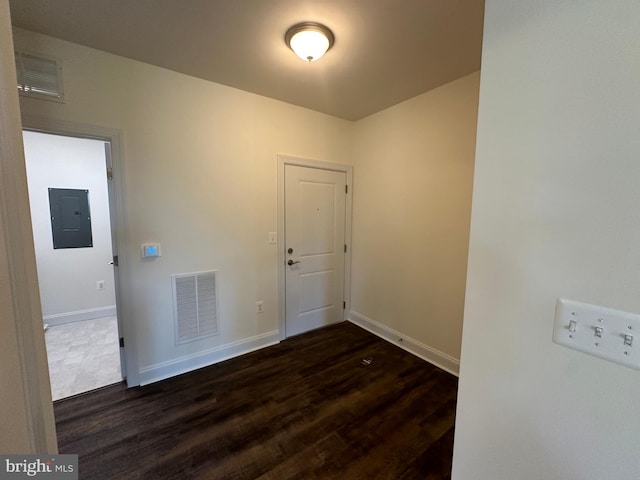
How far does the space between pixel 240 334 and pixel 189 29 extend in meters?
2.60

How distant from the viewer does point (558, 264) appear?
0.69 metres

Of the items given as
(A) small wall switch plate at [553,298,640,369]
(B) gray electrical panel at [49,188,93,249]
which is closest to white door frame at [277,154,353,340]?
(A) small wall switch plate at [553,298,640,369]

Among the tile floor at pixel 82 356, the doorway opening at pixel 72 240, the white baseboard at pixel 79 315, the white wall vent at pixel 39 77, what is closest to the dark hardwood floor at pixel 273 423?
the tile floor at pixel 82 356

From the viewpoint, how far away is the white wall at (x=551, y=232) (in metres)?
0.60

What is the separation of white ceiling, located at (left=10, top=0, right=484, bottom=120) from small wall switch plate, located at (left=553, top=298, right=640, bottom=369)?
5.59 feet

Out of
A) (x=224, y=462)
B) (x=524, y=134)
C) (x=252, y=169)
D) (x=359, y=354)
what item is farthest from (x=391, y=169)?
(x=224, y=462)

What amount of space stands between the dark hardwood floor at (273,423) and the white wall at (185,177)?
402mm

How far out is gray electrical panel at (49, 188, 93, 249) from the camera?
3303 millimetres

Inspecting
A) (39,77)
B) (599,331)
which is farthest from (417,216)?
(39,77)

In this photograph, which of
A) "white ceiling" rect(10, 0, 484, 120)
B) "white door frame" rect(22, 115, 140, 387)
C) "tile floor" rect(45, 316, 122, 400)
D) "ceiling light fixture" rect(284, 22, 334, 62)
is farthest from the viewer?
"tile floor" rect(45, 316, 122, 400)

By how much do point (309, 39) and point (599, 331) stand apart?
2.02m

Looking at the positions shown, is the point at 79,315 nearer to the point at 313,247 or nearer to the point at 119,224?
the point at 119,224

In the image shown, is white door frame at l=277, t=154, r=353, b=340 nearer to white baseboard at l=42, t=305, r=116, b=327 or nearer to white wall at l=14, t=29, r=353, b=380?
white wall at l=14, t=29, r=353, b=380

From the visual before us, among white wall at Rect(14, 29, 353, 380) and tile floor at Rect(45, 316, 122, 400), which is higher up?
white wall at Rect(14, 29, 353, 380)
